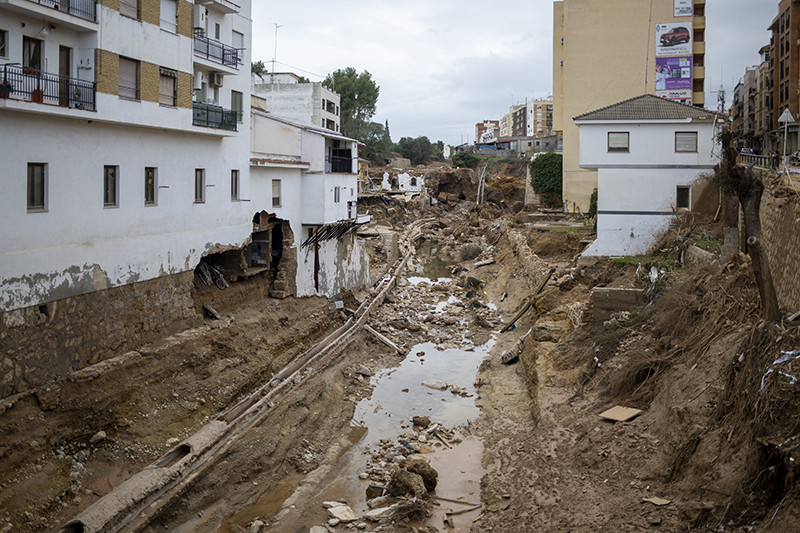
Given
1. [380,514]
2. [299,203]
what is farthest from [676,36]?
[380,514]

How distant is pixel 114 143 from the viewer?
18.8 metres

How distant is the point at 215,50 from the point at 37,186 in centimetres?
931

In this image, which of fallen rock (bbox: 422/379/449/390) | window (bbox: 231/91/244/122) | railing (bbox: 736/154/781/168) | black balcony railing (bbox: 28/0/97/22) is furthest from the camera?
railing (bbox: 736/154/781/168)

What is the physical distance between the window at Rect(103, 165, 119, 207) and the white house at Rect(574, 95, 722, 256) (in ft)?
60.9

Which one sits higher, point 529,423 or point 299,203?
point 299,203

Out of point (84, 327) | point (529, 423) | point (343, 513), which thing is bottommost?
point (343, 513)

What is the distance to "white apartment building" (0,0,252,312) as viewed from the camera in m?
15.8

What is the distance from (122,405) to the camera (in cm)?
A: 1745

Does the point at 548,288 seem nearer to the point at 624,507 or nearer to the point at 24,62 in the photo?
the point at 624,507

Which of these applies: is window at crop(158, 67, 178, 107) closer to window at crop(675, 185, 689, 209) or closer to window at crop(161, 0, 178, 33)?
window at crop(161, 0, 178, 33)

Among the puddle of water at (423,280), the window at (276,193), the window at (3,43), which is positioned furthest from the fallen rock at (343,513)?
the puddle of water at (423,280)

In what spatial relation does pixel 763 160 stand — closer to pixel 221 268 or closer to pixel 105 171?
pixel 221 268

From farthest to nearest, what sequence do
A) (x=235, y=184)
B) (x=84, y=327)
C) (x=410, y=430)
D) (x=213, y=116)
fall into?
(x=235, y=184) → (x=213, y=116) → (x=410, y=430) → (x=84, y=327)

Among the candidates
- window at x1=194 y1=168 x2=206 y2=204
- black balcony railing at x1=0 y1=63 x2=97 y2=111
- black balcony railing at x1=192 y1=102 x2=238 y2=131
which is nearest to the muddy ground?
window at x1=194 y1=168 x2=206 y2=204
